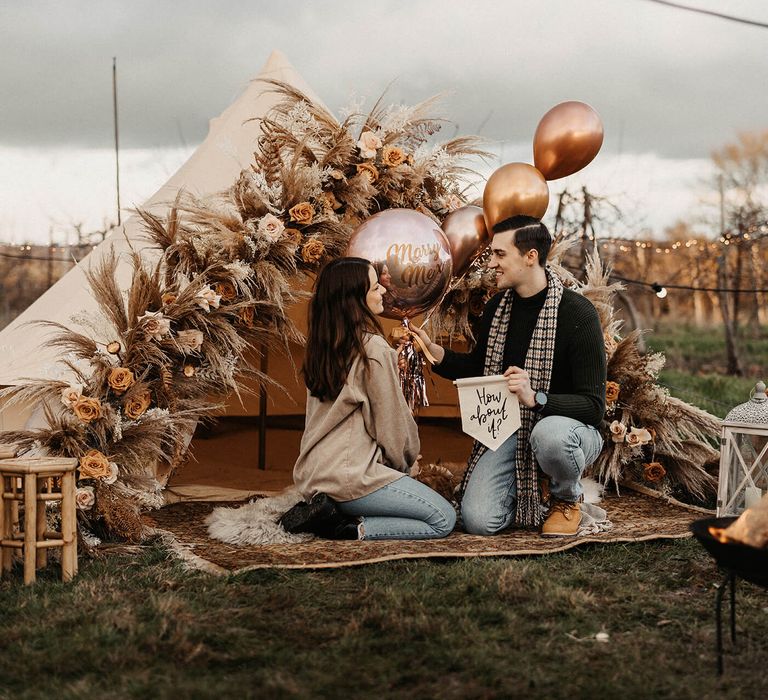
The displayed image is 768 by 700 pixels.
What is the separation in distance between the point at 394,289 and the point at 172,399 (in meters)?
1.20

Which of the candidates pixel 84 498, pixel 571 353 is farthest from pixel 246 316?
pixel 571 353

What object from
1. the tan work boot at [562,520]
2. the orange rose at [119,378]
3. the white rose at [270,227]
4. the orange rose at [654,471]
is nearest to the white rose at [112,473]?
the orange rose at [119,378]

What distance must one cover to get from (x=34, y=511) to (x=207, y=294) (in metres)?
1.33

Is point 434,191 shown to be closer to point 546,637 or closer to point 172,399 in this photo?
point 172,399

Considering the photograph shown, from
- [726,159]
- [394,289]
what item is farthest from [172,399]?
[726,159]

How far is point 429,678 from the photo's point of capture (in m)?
2.55

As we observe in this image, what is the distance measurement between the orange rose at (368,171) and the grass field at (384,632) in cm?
217

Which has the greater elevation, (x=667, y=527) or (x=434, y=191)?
(x=434, y=191)

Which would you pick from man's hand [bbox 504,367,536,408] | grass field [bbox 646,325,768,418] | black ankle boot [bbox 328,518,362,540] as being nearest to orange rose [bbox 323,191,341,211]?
man's hand [bbox 504,367,536,408]

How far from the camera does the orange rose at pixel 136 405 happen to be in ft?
13.7

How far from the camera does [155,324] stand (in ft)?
13.8

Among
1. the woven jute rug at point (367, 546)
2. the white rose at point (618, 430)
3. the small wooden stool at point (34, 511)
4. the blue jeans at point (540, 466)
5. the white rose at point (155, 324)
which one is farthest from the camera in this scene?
the white rose at point (618, 430)

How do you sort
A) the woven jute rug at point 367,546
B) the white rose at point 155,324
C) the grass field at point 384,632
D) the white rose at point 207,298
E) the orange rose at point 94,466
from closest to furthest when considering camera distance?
1. the grass field at point 384,632
2. the woven jute rug at point 367,546
3. the orange rose at point 94,466
4. the white rose at point 155,324
5. the white rose at point 207,298

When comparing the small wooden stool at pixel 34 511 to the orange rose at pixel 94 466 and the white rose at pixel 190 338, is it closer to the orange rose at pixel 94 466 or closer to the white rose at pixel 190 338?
the orange rose at pixel 94 466
